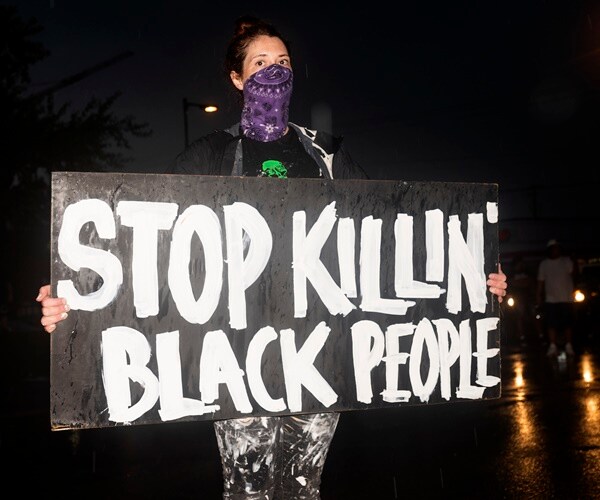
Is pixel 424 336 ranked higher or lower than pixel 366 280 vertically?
lower

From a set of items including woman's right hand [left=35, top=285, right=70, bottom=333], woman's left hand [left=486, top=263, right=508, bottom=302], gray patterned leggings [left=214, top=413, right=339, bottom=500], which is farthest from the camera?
woman's left hand [left=486, top=263, right=508, bottom=302]

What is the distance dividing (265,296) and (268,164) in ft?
1.91

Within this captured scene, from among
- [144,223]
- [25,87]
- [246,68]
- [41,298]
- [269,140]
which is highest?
[25,87]

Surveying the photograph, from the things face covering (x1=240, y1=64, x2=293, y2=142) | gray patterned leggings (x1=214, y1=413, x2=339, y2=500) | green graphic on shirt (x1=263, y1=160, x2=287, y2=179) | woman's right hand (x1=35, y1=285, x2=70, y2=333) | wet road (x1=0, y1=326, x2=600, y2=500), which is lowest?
wet road (x1=0, y1=326, x2=600, y2=500)

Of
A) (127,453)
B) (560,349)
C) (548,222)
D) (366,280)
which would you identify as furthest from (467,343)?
(548,222)

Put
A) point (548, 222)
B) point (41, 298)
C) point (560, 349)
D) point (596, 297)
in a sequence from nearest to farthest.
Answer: point (41, 298) → point (560, 349) → point (596, 297) → point (548, 222)

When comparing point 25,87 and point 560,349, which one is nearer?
point 560,349

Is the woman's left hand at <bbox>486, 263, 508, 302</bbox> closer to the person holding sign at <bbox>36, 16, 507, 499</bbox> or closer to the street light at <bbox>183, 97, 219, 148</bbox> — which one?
the person holding sign at <bbox>36, 16, 507, 499</bbox>

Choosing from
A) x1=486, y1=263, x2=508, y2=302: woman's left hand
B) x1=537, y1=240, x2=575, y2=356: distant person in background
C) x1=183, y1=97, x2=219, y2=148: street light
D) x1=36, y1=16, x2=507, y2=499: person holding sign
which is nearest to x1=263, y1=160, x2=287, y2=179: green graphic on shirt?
x1=36, y1=16, x2=507, y2=499: person holding sign

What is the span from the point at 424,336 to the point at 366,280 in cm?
31

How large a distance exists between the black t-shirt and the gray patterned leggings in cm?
93

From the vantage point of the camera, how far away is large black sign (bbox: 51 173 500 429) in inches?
112

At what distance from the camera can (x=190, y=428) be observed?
7.24 meters

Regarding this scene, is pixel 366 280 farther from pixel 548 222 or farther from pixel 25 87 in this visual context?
pixel 548 222
